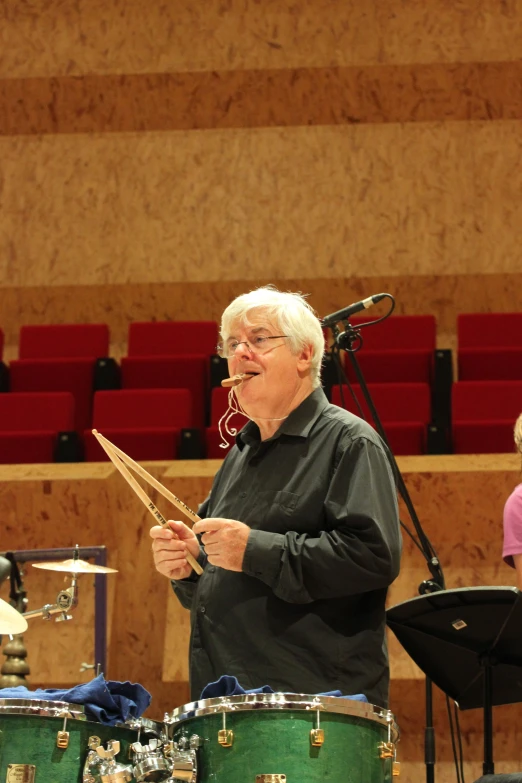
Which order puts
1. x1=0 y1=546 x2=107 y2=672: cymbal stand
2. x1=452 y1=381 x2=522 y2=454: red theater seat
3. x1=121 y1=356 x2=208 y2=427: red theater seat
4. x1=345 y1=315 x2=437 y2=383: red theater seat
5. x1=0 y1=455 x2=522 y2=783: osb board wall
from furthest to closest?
x1=121 y1=356 x2=208 y2=427: red theater seat, x1=345 y1=315 x2=437 y2=383: red theater seat, x1=452 y1=381 x2=522 y2=454: red theater seat, x1=0 y1=455 x2=522 y2=783: osb board wall, x1=0 y1=546 x2=107 y2=672: cymbal stand

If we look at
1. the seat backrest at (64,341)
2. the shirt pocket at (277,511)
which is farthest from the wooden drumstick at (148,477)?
the seat backrest at (64,341)

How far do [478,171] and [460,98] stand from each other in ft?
1.32

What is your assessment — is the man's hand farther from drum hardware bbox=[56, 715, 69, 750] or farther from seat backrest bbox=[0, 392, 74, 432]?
seat backrest bbox=[0, 392, 74, 432]

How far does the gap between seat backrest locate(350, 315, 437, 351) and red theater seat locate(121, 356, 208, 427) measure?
2.38ft

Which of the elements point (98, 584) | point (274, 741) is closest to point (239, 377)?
point (274, 741)

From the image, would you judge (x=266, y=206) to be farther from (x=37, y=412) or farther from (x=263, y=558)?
(x=263, y=558)

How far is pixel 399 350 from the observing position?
4.64 m

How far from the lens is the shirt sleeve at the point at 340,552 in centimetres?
176

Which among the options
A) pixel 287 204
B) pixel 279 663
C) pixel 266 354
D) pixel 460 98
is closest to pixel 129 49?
pixel 287 204

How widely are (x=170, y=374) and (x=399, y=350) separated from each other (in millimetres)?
981

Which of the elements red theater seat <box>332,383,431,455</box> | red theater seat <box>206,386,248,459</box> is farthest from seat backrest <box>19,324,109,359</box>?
red theater seat <box>332,383,431,455</box>

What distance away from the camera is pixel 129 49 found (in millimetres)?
5656

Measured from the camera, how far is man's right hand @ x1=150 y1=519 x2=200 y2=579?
1.97 m

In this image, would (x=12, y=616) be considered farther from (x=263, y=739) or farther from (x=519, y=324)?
(x=519, y=324)
